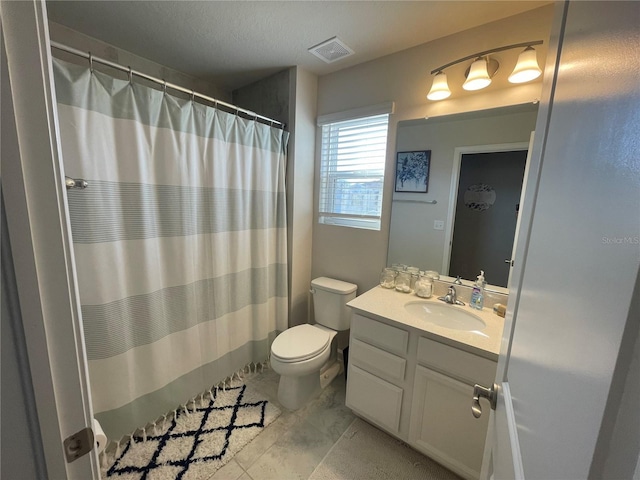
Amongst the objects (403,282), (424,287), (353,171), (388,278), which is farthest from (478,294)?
(353,171)

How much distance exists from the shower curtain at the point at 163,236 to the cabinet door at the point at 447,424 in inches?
49.2

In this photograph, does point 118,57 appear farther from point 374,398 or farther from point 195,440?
point 374,398

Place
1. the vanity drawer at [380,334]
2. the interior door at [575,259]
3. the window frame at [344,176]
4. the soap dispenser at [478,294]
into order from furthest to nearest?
the window frame at [344,176], the soap dispenser at [478,294], the vanity drawer at [380,334], the interior door at [575,259]

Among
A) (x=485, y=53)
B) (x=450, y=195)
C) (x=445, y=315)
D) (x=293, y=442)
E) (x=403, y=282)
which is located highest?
(x=485, y=53)

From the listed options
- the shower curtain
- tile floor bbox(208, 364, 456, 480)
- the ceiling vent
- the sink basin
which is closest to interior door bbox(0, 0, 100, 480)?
the shower curtain

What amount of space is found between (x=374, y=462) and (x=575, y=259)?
1.59m

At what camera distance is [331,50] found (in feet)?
5.60

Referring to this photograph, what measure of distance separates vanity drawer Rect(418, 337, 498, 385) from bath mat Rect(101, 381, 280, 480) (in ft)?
3.56

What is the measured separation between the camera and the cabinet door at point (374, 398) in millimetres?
1429

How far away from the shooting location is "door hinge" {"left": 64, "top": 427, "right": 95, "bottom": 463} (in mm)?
499

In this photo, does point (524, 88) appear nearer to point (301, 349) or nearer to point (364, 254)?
point (364, 254)

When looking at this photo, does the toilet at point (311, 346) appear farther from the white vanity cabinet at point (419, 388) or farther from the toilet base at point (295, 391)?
the white vanity cabinet at point (419, 388)

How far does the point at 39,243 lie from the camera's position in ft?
1.43

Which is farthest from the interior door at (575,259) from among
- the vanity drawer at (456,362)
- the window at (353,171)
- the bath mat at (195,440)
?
the bath mat at (195,440)
